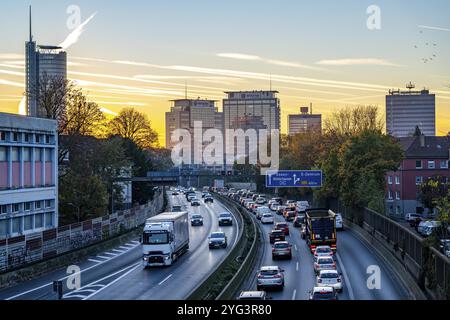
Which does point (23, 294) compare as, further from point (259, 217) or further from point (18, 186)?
point (259, 217)

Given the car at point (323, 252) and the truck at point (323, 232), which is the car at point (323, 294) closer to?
the car at point (323, 252)

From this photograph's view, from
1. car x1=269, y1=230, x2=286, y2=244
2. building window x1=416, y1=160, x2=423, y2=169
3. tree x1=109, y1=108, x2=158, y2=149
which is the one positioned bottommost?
car x1=269, y1=230, x2=286, y2=244

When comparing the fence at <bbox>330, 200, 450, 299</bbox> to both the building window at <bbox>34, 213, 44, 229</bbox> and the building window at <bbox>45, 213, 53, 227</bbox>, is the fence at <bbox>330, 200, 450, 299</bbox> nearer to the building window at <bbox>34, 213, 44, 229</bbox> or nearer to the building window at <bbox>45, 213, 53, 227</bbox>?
the building window at <bbox>45, 213, 53, 227</bbox>

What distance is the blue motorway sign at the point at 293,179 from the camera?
6856 centimetres

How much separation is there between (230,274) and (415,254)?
10.2 m

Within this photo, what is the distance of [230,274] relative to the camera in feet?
119

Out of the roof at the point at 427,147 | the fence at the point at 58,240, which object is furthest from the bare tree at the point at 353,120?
the fence at the point at 58,240

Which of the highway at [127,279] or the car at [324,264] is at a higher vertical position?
the car at [324,264]

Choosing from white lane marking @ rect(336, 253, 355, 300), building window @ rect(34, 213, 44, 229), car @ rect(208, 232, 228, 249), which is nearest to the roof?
car @ rect(208, 232, 228, 249)

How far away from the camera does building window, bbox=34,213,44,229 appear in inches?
2250

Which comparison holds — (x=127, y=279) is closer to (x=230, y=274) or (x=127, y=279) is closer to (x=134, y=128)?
(x=230, y=274)

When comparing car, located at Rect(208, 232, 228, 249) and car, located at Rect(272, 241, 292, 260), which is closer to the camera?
car, located at Rect(272, 241, 292, 260)

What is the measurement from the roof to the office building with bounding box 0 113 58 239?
180 feet
